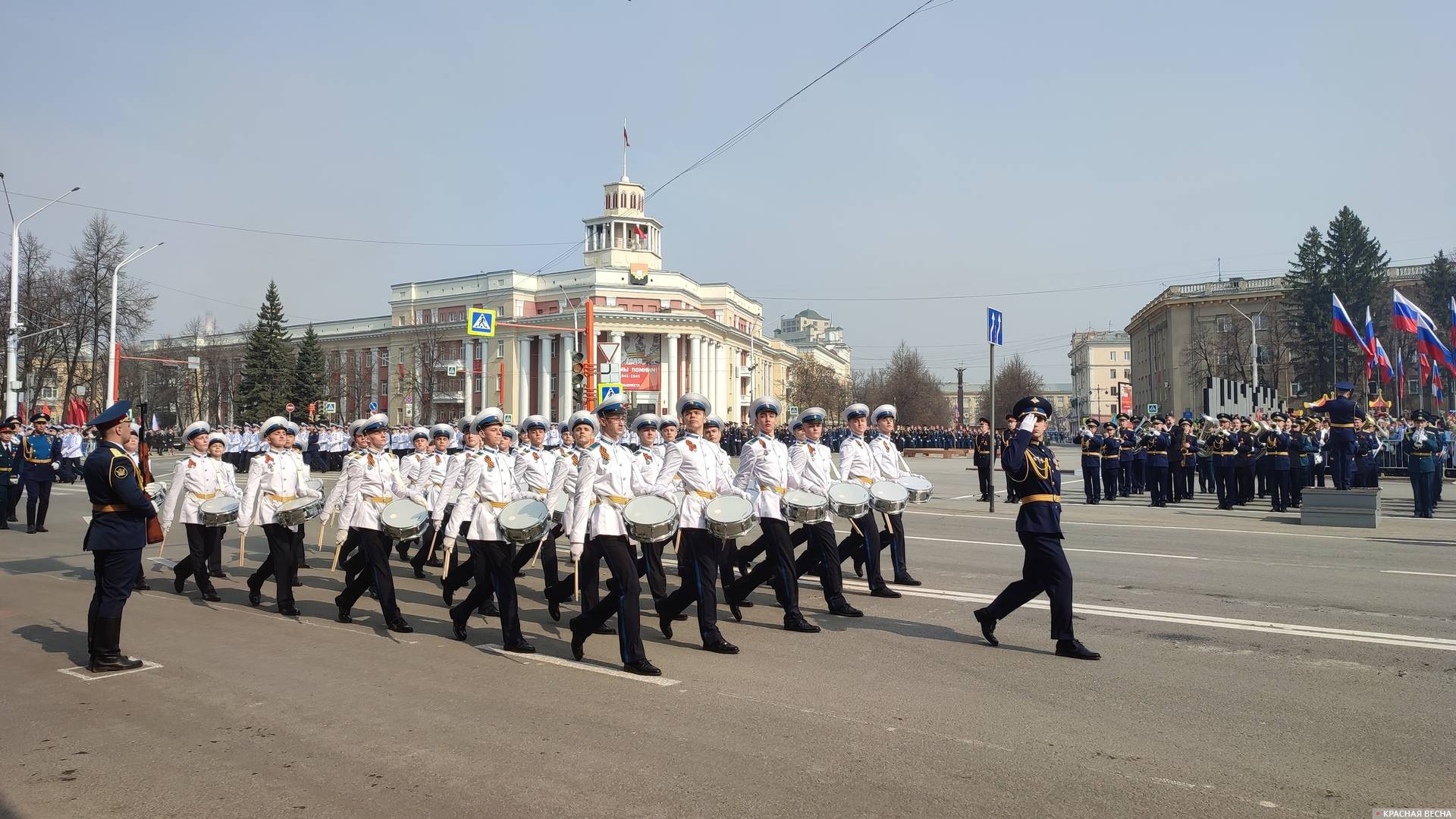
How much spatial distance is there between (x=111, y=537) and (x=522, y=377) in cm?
8459

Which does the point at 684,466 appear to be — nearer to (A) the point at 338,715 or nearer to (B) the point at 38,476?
(A) the point at 338,715

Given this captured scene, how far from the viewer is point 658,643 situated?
8.15 metres

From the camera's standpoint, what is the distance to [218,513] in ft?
35.1

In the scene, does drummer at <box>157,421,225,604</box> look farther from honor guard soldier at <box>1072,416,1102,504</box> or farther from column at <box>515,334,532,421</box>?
column at <box>515,334,532,421</box>

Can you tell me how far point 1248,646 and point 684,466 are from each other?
185 inches

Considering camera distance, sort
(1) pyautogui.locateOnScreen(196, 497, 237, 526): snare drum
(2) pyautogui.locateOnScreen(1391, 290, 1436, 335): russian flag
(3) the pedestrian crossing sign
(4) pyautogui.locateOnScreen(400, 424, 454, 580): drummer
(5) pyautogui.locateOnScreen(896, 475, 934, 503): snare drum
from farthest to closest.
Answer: (3) the pedestrian crossing sign, (2) pyautogui.locateOnScreen(1391, 290, 1436, 335): russian flag, (4) pyautogui.locateOnScreen(400, 424, 454, 580): drummer, (5) pyautogui.locateOnScreen(896, 475, 934, 503): snare drum, (1) pyautogui.locateOnScreen(196, 497, 237, 526): snare drum

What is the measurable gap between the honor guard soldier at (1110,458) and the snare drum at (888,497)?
14.0m

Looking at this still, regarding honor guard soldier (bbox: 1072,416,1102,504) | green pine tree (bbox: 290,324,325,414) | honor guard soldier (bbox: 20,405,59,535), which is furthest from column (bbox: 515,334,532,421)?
honor guard soldier (bbox: 1072,416,1102,504)

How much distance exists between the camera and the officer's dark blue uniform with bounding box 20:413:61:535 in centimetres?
1755

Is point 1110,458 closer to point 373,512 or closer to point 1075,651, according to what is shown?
point 1075,651

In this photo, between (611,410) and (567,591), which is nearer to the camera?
(611,410)

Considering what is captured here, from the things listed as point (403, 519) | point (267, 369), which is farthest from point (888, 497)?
point (267, 369)

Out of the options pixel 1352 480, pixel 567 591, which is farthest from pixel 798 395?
pixel 567 591

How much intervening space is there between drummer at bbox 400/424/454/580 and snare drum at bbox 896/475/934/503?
551 cm
